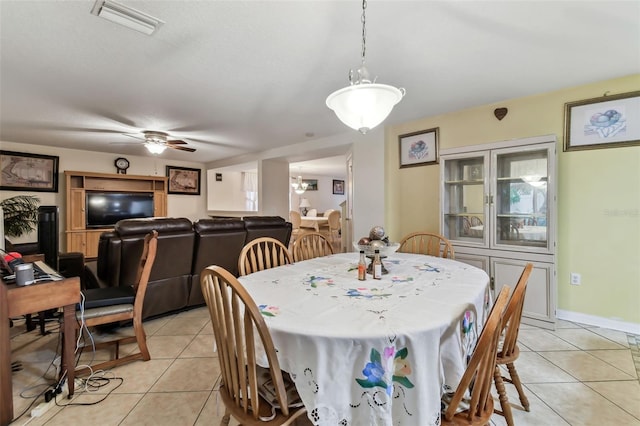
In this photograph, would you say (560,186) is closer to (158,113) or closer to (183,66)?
(183,66)

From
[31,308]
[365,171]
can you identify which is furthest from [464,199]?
[31,308]

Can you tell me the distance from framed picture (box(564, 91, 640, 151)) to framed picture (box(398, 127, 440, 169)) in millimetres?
1258

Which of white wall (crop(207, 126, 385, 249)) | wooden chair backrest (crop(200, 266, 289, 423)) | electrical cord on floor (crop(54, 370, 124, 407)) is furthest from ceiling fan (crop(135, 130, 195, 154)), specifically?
wooden chair backrest (crop(200, 266, 289, 423))

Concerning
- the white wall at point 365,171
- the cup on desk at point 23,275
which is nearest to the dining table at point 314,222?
the white wall at point 365,171

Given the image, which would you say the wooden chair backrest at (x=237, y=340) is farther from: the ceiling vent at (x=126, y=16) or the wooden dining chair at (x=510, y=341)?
the ceiling vent at (x=126, y=16)

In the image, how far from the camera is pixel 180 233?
8.59ft

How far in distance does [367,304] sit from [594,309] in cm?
275

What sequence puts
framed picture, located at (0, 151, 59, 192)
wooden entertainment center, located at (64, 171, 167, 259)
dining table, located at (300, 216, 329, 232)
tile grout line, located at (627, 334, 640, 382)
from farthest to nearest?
dining table, located at (300, 216, 329, 232) < wooden entertainment center, located at (64, 171, 167, 259) < framed picture, located at (0, 151, 59, 192) < tile grout line, located at (627, 334, 640, 382)

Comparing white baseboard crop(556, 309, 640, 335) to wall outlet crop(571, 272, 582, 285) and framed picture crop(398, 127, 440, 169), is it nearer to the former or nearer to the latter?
wall outlet crop(571, 272, 582, 285)

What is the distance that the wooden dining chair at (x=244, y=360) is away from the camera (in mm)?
898

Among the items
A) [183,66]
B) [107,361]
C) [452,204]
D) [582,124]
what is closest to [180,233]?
[107,361]

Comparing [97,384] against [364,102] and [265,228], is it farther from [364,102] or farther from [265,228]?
[364,102]

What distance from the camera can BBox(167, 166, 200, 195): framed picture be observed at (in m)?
6.78

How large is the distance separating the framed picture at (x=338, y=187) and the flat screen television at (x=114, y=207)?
20.9 feet
